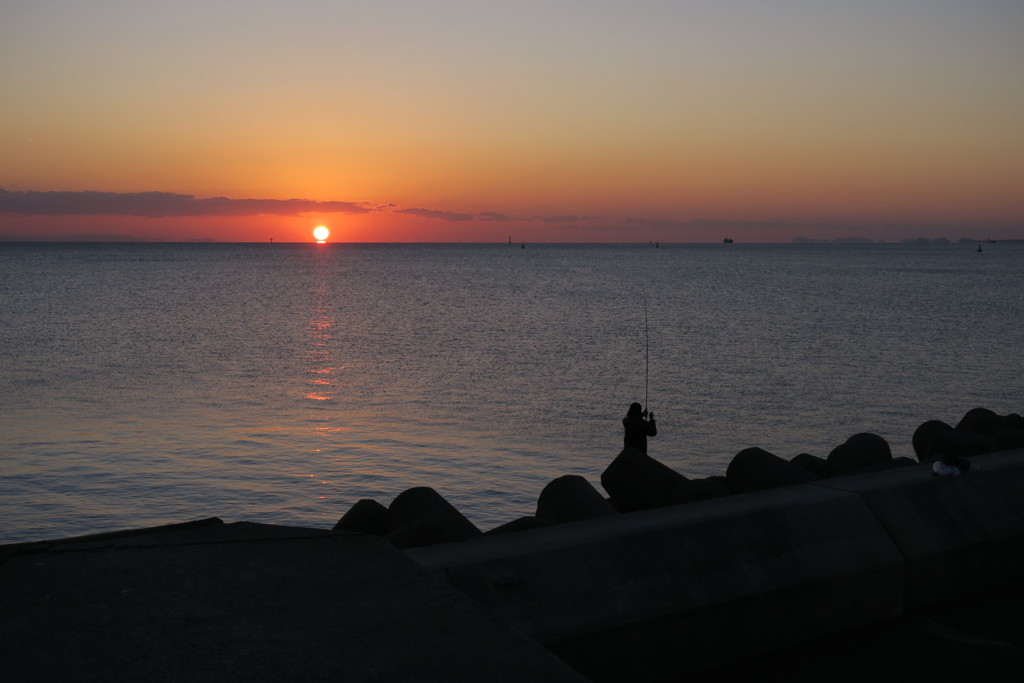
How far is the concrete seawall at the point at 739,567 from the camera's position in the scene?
12.6 feet

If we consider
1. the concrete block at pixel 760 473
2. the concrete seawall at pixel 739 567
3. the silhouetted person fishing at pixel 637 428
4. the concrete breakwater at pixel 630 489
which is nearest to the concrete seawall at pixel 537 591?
the concrete seawall at pixel 739 567

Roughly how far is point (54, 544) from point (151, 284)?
294ft

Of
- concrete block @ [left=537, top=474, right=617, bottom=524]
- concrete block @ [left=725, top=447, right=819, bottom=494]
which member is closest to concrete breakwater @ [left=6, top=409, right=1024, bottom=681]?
concrete block @ [left=537, top=474, right=617, bottom=524]

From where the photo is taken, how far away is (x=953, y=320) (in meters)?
46.2

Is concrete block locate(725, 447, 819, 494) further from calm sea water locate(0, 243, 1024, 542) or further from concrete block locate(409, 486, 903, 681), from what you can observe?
calm sea water locate(0, 243, 1024, 542)

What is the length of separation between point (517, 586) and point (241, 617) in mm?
1106

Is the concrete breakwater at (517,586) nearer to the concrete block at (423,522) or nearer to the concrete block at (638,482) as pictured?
the concrete block at (423,522)

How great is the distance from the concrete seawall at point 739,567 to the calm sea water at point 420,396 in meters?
6.41

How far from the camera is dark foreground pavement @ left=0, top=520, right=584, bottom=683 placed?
2.96 metres

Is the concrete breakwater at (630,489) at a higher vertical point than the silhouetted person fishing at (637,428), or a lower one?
higher

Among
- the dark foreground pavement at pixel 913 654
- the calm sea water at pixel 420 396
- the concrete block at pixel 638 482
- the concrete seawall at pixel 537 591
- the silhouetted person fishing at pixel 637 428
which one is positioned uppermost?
the concrete seawall at pixel 537 591

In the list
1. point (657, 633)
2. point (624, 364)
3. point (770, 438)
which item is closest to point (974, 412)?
→ point (770, 438)

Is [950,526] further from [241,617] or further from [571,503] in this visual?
[241,617]

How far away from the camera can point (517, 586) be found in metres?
3.85
